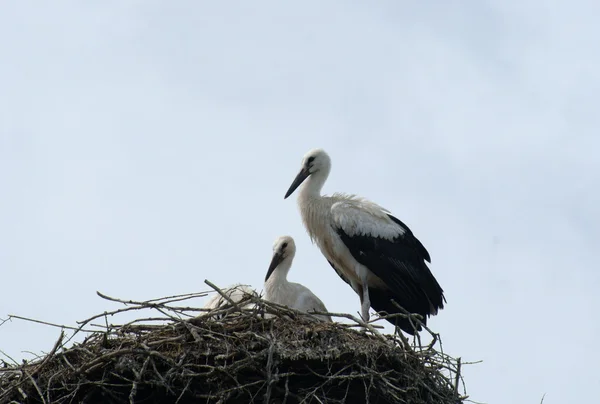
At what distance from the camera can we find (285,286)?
955 centimetres

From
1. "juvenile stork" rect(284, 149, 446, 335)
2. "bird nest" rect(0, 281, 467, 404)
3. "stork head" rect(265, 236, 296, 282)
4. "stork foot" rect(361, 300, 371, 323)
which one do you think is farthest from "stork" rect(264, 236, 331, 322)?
"bird nest" rect(0, 281, 467, 404)

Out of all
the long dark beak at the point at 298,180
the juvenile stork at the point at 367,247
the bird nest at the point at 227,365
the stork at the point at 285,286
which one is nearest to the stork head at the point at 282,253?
the stork at the point at 285,286

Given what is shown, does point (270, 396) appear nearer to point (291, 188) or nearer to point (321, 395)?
point (321, 395)

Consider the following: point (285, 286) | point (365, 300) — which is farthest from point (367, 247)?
point (285, 286)

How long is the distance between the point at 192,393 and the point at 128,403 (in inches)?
13.8

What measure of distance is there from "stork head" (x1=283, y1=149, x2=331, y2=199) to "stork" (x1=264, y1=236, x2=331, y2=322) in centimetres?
64

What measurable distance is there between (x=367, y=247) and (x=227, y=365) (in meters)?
3.27

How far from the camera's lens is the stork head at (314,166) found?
10375 millimetres

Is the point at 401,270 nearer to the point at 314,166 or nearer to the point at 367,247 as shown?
the point at 367,247

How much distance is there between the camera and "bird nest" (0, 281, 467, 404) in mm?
6879

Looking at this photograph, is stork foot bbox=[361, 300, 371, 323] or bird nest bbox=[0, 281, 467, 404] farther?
stork foot bbox=[361, 300, 371, 323]

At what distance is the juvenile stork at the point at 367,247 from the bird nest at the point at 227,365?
102 inches

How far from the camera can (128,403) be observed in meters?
6.96

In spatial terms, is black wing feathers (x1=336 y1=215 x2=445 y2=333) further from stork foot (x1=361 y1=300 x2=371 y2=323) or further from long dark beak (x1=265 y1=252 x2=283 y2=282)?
long dark beak (x1=265 y1=252 x2=283 y2=282)
